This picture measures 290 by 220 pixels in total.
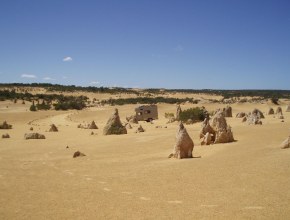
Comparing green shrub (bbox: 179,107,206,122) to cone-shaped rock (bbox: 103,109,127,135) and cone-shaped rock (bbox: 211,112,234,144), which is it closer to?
cone-shaped rock (bbox: 103,109,127,135)

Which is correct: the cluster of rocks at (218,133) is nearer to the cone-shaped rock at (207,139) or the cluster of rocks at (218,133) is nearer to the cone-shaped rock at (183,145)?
the cone-shaped rock at (207,139)

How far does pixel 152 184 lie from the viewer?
9398mm

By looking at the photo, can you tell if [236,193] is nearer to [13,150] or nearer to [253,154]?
[253,154]

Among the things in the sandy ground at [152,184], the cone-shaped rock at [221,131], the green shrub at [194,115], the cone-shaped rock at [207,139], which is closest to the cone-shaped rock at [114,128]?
the sandy ground at [152,184]

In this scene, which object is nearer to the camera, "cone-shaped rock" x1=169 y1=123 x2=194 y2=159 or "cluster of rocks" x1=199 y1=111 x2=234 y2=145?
"cone-shaped rock" x1=169 y1=123 x2=194 y2=159

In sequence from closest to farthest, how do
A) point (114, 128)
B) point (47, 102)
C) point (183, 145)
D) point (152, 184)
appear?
point (152, 184) < point (183, 145) < point (114, 128) < point (47, 102)

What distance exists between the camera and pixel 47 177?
11.0m

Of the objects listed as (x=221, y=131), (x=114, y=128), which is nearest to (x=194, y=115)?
(x=114, y=128)

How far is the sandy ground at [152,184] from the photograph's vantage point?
7066mm

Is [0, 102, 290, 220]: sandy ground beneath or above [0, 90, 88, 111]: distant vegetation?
beneath

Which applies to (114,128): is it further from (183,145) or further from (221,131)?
(183,145)

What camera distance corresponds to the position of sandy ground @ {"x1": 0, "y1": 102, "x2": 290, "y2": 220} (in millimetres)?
7066

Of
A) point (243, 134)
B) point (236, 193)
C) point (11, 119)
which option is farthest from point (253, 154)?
point (11, 119)

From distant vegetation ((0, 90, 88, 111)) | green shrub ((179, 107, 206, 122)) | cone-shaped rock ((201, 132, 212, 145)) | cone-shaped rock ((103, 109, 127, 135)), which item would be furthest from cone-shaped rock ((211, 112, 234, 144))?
distant vegetation ((0, 90, 88, 111))
